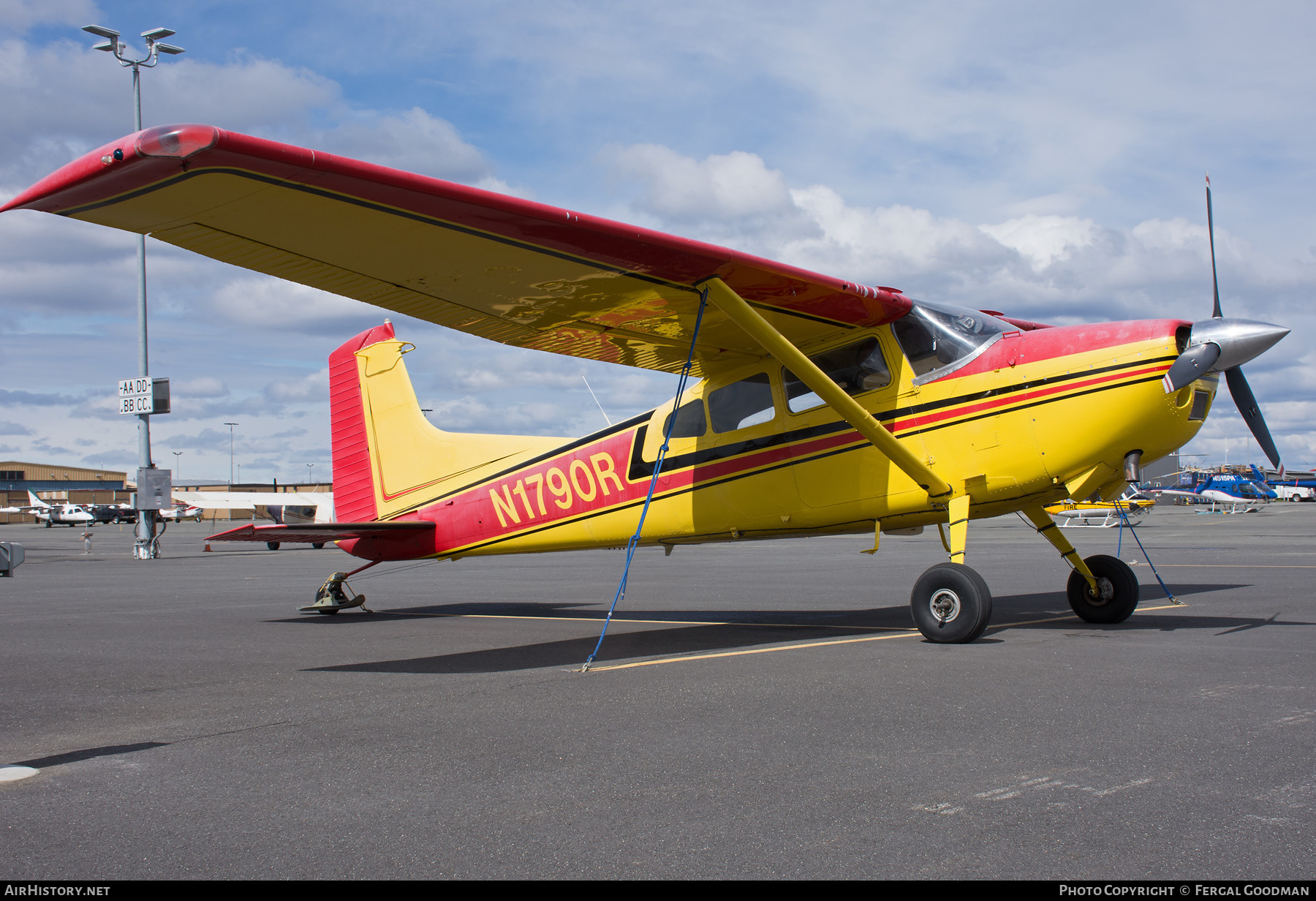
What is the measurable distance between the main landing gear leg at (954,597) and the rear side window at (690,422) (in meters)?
2.61

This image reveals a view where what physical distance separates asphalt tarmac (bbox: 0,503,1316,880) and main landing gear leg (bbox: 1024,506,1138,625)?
14.5 inches

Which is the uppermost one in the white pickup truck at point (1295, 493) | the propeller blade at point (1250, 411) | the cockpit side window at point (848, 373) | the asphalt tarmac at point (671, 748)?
→ the cockpit side window at point (848, 373)

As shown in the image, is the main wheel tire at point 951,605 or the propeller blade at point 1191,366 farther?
the main wheel tire at point 951,605

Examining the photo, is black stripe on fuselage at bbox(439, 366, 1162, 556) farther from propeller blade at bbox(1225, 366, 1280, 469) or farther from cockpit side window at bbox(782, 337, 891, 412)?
propeller blade at bbox(1225, 366, 1280, 469)

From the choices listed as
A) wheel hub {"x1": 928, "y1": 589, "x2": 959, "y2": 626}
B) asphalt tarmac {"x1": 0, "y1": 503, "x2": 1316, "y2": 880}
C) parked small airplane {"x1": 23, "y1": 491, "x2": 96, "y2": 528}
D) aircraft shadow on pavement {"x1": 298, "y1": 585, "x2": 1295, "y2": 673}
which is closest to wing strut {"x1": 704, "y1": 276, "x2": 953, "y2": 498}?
wheel hub {"x1": 928, "y1": 589, "x2": 959, "y2": 626}

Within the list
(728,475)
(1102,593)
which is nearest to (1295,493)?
(1102,593)

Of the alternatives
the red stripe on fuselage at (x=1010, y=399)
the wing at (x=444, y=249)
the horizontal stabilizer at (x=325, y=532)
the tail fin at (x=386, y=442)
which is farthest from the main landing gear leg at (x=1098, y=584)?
the horizontal stabilizer at (x=325, y=532)

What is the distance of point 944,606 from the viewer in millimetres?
7727

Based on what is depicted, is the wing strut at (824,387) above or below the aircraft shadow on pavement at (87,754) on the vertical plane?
above

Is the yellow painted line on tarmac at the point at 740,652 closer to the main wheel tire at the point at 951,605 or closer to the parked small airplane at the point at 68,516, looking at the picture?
the main wheel tire at the point at 951,605

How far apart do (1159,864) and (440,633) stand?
785cm

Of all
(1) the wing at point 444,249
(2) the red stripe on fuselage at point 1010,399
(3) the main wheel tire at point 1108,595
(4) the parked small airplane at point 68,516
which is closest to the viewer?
(1) the wing at point 444,249

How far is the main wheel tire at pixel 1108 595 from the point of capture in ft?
29.0

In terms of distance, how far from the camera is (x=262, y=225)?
20.1 ft
